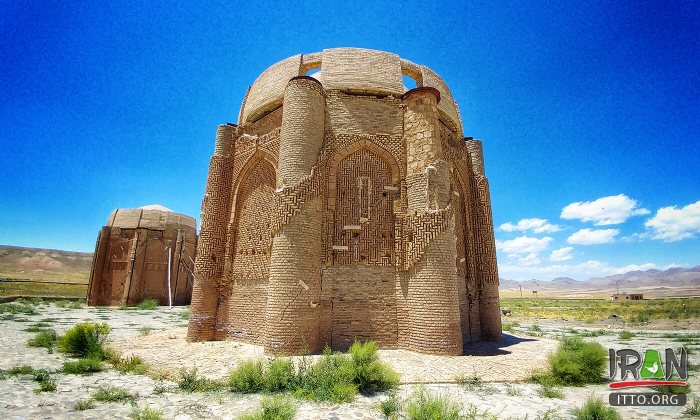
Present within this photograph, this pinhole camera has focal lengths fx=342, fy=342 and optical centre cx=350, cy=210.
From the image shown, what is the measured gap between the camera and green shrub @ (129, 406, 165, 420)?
4.70 meters

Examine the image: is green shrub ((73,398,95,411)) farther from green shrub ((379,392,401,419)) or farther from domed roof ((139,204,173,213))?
domed roof ((139,204,173,213))

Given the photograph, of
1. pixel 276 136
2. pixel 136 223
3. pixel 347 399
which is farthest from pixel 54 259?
pixel 347 399

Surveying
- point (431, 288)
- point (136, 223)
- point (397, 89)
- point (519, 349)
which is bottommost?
point (519, 349)

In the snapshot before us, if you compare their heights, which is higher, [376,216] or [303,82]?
[303,82]

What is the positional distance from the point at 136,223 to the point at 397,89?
28.1 m

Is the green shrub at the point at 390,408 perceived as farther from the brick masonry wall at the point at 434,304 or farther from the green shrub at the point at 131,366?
the green shrub at the point at 131,366

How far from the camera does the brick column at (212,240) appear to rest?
11.6 m

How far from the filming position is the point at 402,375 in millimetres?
7227

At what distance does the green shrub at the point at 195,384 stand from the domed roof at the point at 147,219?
2730 cm

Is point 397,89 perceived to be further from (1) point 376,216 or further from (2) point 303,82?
(1) point 376,216

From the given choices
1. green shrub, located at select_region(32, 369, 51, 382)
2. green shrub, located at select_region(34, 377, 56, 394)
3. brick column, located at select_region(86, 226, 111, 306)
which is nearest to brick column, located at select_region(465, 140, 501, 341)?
green shrub, located at select_region(34, 377, 56, 394)

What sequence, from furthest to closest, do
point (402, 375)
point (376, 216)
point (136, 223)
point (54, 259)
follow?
1. point (54, 259)
2. point (136, 223)
3. point (376, 216)
4. point (402, 375)

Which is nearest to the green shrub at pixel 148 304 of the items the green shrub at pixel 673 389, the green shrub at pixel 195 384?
the green shrub at pixel 195 384

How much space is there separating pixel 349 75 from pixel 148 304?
83.2 feet
